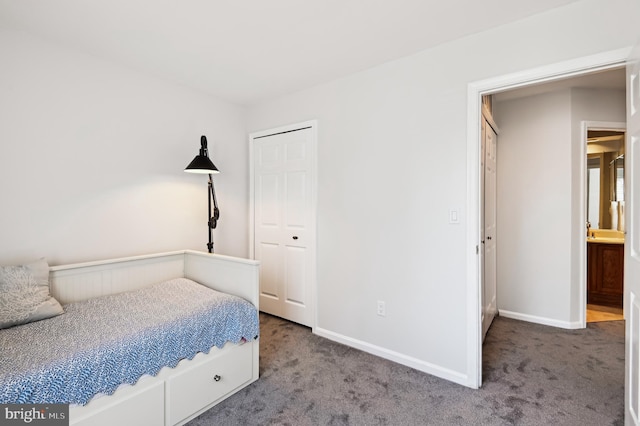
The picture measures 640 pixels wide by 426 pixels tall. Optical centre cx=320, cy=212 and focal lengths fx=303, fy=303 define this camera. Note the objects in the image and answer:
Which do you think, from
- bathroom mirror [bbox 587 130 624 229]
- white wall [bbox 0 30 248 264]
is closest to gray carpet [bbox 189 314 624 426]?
white wall [bbox 0 30 248 264]

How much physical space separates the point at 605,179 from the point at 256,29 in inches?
190

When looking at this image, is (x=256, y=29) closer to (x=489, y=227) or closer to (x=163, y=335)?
(x=163, y=335)

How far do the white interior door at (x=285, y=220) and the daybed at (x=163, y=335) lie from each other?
0.90 metres

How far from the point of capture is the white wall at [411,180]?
183cm

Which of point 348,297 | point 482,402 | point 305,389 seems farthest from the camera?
point 348,297

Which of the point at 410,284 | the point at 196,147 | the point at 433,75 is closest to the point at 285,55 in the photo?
the point at 433,75

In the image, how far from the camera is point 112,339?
149 centimetres

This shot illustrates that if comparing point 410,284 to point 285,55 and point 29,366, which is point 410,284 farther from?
point 29,366

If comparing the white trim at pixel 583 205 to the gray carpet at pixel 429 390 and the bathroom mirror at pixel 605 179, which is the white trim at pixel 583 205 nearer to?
the gray carpet at pixel 429 390

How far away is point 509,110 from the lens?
10.9 ft

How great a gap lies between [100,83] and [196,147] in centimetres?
89

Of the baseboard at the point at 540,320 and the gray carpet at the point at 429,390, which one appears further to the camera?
the baseboard at the point at 540,320
